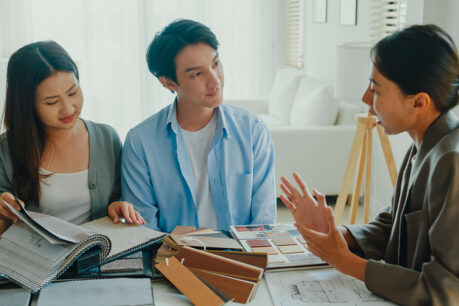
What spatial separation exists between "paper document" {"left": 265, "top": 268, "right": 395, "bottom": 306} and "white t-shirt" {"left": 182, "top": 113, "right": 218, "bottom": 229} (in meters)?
0.65

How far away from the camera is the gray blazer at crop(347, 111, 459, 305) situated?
102 cm

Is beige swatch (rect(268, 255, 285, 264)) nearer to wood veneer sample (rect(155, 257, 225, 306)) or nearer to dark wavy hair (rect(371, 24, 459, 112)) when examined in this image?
wood veneer sample (rect(155, 257, 225, 306))

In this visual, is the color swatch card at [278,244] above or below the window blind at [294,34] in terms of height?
below

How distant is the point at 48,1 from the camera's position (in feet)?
19.0

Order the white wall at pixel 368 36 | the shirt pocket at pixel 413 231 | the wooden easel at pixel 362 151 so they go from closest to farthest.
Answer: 1. the shirt pocket at pixel 413 231
2. the white wall at pixel 368 36
3. the wooden easel at pixel 362 151

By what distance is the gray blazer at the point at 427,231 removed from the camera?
3.34ft

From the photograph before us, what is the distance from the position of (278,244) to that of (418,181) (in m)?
0.40

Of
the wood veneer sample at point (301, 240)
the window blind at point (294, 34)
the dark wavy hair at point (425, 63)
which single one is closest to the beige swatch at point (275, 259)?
the wood veneer sample at point (301, 240)

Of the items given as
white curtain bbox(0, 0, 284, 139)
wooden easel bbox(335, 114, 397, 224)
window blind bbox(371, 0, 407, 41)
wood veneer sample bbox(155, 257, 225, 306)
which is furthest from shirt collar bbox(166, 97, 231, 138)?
white curtain bbox(0, 0, 284, 139)

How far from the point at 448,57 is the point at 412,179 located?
0.28 m

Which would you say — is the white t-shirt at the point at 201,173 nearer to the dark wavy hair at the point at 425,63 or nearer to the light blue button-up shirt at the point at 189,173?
the light blue button-up shirt at the point at 189,173

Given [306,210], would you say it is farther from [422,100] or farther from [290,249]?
[422,100]

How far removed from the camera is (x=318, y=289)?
115cm

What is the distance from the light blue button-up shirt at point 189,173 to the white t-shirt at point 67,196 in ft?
0.46
